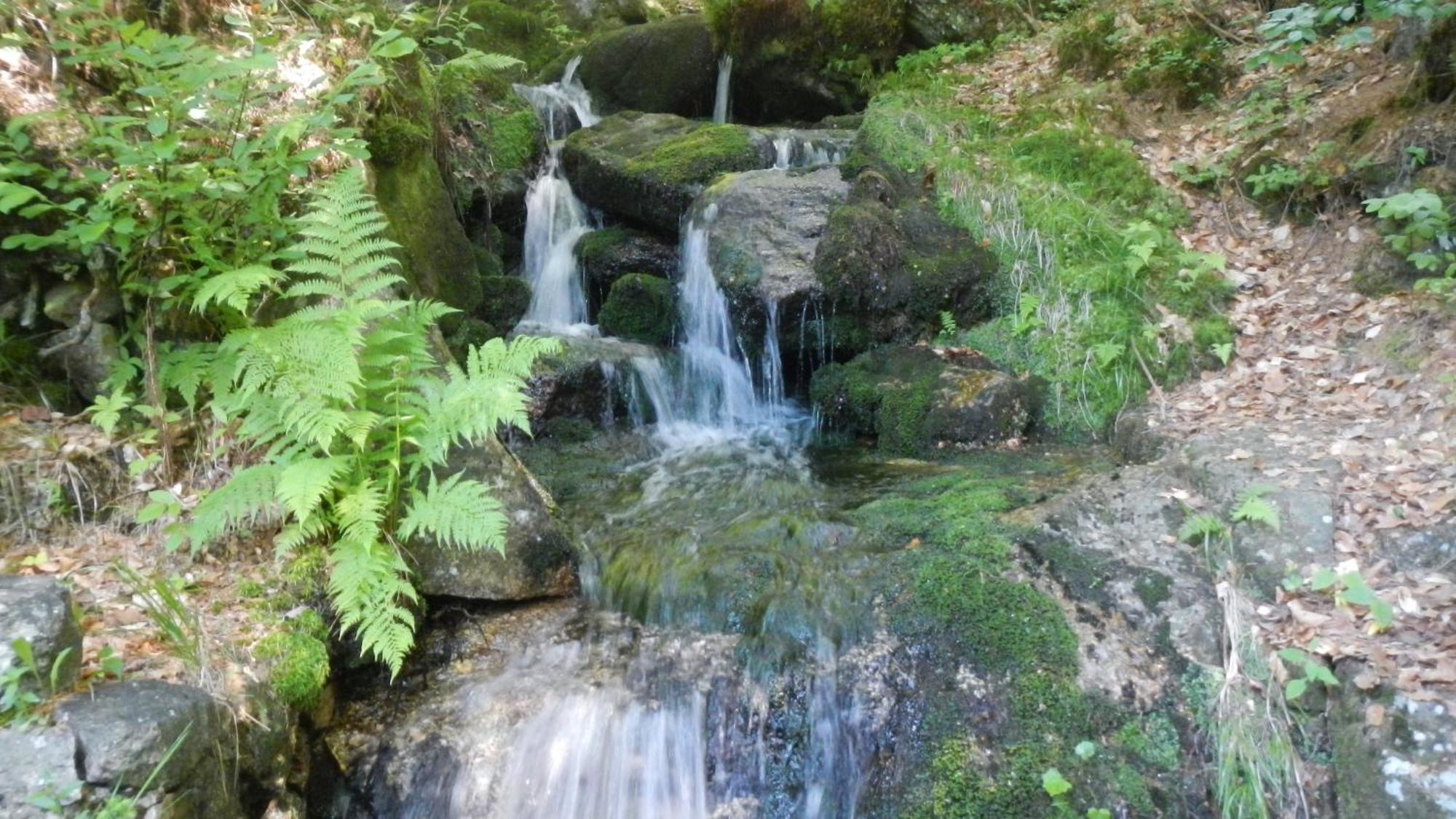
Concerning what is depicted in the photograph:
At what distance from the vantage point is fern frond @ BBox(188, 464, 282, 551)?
3725 millimetres

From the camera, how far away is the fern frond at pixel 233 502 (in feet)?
12.2

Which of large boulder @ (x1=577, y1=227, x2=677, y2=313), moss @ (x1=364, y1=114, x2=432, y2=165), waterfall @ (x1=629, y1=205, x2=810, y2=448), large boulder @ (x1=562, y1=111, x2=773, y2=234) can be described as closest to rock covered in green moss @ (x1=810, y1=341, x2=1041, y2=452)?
waterfall @ (x1=629, y1=205, x2=810, y2=448)

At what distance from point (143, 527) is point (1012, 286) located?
20.6 feet

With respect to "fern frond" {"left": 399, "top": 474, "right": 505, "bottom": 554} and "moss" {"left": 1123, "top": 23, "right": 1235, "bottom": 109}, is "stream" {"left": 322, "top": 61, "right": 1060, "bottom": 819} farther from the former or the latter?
"moss" {"left": 1123, "top": 23, "right": 1235, "bottom": 109}

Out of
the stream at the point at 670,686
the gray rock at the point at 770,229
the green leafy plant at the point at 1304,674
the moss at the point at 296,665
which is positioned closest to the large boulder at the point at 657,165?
the gray rock at the point at 770,229

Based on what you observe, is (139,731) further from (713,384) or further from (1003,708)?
(713,384)

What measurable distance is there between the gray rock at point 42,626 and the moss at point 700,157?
268 inches

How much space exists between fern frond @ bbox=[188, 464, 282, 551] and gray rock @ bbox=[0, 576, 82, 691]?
622 mm

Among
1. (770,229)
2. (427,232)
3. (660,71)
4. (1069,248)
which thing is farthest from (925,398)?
(660,71)

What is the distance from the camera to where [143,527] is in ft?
13.2

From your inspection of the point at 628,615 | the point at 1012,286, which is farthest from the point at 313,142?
the point at 1012,286

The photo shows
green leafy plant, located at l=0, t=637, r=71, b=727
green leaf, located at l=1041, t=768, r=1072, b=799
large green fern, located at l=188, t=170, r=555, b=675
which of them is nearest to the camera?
green leafy plant, located at l=0, t=637, r=71, b=727

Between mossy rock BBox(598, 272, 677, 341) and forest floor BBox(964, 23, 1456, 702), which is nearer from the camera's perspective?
forest floor BBox(964, 23, 1456, 702)

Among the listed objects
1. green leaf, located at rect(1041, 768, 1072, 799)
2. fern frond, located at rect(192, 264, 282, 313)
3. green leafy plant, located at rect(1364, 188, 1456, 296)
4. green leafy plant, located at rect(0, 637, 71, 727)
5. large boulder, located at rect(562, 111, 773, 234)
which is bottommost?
green leaf, located at rect(1041, 768, 1072, 799)
